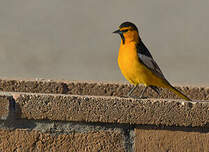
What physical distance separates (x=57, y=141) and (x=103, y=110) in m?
0.28

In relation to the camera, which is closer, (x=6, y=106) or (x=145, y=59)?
(x=6, y=106)

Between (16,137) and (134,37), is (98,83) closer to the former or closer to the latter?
(134,37)

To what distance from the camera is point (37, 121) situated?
260 centimetres

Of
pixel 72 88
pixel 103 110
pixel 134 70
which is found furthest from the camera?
pixel 134 70

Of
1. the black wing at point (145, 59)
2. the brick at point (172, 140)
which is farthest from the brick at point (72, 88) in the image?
the brick at point (172, 140)

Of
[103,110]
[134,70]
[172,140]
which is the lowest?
[172,140]

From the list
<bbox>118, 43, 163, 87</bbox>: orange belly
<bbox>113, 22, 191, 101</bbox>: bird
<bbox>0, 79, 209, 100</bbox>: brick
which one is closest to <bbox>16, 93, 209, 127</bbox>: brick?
<bbox>0, 79, 209, 100</bbox>: brick

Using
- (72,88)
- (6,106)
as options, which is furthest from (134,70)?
(6,106)

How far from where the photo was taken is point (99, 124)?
2.60 metres

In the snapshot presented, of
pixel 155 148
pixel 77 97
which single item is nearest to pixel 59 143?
pixel 77 97

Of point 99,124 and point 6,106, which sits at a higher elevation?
point 6,106

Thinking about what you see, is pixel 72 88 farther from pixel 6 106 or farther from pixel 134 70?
pixel 6 106

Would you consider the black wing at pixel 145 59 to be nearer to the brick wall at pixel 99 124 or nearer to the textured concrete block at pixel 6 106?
the brick wall at pixel 99 124

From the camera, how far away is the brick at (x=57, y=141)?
259 centimetres
